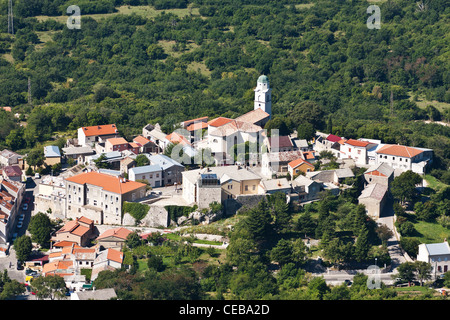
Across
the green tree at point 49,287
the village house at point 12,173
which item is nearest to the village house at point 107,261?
the green tree at point 49,287

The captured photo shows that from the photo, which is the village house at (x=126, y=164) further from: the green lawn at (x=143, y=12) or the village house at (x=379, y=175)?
the green lawn at (x=143, y=12)

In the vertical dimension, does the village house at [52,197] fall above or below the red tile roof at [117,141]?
below

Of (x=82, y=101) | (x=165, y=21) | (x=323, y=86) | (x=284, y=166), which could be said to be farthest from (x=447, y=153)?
(x=165, y=21)

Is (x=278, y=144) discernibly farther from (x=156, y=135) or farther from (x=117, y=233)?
(x=117, y=233)

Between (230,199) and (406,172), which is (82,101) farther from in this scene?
(406,172)
